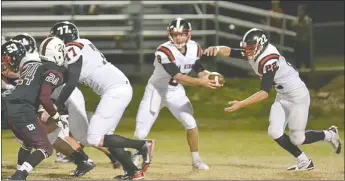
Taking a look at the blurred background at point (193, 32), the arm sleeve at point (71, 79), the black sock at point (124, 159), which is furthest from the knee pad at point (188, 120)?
the blurred background at point (193, 32)

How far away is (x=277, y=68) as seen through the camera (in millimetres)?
6934

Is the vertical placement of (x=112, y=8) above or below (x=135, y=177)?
above

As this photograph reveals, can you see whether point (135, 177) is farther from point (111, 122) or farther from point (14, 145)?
point (14, 145)

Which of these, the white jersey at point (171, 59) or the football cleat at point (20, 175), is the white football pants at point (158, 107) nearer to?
the white jersey at point (171, 59)

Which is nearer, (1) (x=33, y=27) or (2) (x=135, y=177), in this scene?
(2) (x=135, y=177)

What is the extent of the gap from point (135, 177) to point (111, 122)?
0.49m

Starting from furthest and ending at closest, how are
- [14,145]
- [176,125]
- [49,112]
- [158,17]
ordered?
[158,17]
[176,125]
[14,145]
[49,112]

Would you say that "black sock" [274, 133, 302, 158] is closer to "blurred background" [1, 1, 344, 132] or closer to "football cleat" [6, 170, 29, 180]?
"football cleat" [6, 170, 29, 180]

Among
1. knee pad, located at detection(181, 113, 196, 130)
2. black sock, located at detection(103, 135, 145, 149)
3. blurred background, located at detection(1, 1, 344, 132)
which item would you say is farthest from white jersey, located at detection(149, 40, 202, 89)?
blurred background, located at detection(1, 1, 344, 132)

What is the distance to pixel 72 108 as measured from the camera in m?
7.21

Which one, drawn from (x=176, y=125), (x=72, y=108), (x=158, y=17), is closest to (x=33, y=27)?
(x=158, y=17)

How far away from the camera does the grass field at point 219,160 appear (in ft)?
23.6

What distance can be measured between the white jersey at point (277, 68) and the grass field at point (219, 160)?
2.58 ft

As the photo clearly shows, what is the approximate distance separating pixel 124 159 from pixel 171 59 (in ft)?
3.23
